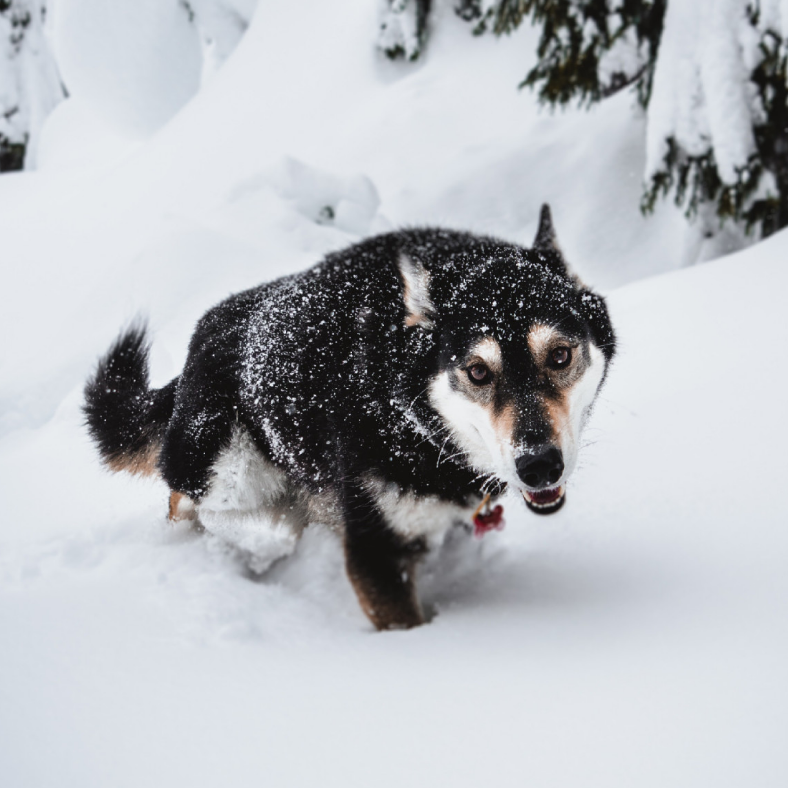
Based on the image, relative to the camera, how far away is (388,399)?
7.30 ft

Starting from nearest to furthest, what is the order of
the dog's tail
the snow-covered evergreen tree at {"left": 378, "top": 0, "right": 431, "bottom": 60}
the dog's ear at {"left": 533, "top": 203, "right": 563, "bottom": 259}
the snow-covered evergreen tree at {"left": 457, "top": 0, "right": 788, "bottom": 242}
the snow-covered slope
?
the snow-covered slope < the dog's ear at {"left": 533, "top": 203, "right": 563, "bottom": 259} < the dog's tail < the snow-covered evergreen tree at {"left": 457, "top": 0, "right": 788, "bottom": 242} < the snow-covered evergreen tree at {"left": 378, "top": 0, "right": 431, "bottom": 60}

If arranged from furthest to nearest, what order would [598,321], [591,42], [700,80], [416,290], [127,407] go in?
[591,42] → [700,80] → [127,407] → [598,321] → [416,290]

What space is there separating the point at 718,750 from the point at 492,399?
3.36 ft

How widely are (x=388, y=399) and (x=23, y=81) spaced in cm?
2086

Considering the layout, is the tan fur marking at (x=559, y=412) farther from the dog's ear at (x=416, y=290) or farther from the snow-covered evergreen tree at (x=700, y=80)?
the snow-covered evergreen tree at (x=700, y=80)

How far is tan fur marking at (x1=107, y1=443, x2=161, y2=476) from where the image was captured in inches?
125

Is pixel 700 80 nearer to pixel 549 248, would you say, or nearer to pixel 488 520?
pixel 549 248

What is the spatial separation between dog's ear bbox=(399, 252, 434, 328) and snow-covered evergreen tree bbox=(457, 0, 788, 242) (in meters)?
3.56

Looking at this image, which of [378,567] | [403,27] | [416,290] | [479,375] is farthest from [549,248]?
[403,27]

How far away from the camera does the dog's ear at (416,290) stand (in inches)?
83.3

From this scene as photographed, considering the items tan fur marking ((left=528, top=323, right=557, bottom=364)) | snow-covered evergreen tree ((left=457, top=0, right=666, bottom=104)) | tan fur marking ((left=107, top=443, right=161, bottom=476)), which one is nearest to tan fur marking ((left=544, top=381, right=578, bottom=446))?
tan fur marking ((left=528, top=323, right=557, bottom=364))

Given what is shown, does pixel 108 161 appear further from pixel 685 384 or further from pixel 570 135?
pixel 685 384

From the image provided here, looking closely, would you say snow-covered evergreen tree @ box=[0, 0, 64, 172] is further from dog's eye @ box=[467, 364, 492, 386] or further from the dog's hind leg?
dog's eye @ box=[467, 364, 492, 386]

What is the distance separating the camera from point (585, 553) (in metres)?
2.40
